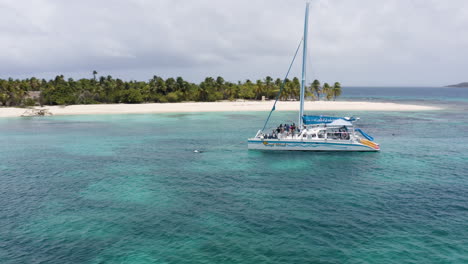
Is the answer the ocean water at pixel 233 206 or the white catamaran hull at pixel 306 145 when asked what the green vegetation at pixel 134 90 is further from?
the white catamaran hull at pixel 306 145

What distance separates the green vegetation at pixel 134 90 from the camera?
108562 millimetres

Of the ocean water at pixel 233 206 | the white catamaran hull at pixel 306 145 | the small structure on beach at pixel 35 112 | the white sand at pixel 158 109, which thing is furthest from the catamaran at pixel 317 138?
the small structure on beach at pixel 35 112

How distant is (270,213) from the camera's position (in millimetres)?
21766

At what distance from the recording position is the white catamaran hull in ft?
132

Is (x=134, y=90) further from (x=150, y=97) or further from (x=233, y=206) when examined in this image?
(x=233, y=206)

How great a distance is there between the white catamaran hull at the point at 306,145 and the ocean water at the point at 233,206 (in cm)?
124

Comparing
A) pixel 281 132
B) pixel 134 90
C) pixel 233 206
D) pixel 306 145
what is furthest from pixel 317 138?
pixel 134 90

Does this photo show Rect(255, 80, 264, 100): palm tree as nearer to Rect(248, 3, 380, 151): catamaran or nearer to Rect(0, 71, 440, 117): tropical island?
Rect(0, 71, 440, 117): tropical island

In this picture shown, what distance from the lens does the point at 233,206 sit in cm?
2300

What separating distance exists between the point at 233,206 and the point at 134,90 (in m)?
106

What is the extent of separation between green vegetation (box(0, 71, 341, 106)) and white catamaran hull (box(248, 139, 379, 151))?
290 ft

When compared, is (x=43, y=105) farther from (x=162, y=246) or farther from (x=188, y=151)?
(x=162, y=246)

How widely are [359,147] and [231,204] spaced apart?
2336 centimetres

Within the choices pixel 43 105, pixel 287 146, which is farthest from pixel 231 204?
pixel 43 105
